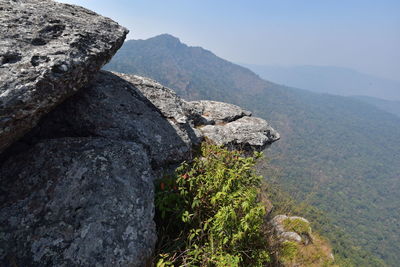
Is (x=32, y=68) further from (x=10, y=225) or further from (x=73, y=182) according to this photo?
(x=10, y=225)

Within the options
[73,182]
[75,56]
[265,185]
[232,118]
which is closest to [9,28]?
[75,56]

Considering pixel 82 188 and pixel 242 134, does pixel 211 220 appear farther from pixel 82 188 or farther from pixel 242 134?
pixel 242 134

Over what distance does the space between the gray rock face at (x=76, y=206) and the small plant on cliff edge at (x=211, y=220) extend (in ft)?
2.00

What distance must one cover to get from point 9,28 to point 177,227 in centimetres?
538

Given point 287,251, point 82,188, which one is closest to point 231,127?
point 287,251

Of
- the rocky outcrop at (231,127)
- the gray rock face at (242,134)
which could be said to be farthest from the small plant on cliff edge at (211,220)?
the gray rock face at (242,134)

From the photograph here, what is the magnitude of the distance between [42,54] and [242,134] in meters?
8.69

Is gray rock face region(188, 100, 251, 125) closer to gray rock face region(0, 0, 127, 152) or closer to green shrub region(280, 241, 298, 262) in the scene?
gray rock face region(0, 0, 127, 152)

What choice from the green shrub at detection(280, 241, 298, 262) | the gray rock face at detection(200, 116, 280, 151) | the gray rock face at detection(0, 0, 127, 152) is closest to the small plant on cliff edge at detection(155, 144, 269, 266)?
the green shrub at detection(280, 241, 298, 262)

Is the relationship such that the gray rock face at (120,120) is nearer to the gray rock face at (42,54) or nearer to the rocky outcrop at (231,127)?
the gray rock face at (42,54)

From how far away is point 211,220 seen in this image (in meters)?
5.13

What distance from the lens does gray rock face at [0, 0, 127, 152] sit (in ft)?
14.2

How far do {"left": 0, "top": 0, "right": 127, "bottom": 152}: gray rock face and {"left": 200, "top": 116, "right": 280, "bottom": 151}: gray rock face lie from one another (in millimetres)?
5486

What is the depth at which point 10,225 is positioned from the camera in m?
4.34
